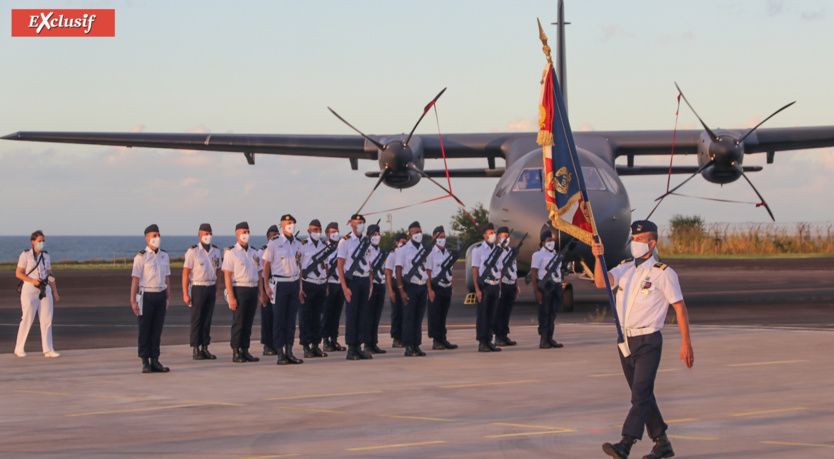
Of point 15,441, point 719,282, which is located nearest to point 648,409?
point 15,441

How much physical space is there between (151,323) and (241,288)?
4.29 feet

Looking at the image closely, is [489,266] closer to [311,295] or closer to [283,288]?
[311,295]

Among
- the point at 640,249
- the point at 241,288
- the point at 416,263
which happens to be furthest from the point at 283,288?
the point at 640,249

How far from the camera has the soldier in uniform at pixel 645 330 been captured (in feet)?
19.6

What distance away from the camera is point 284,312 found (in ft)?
Result: 38.4

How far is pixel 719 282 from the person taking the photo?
94.6ft

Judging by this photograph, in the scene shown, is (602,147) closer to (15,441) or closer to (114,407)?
(114,407)

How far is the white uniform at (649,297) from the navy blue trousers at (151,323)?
621cm

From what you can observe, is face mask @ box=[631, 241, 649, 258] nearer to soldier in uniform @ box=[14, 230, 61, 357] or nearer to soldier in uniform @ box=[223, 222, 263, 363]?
soldier in uniform @ box=[223, 222, 263, 363]

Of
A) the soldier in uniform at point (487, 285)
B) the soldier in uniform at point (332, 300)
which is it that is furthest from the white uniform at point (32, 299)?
the soldier in uniform at point (487, 285)

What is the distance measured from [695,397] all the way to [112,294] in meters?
20.5

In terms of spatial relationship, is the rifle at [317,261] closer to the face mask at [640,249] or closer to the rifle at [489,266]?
the rifle at [489,266]

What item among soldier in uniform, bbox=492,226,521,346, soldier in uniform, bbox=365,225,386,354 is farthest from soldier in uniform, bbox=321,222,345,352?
soldier in uniform, bbox=492,226,521,346

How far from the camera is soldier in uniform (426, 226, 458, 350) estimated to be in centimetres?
1282
